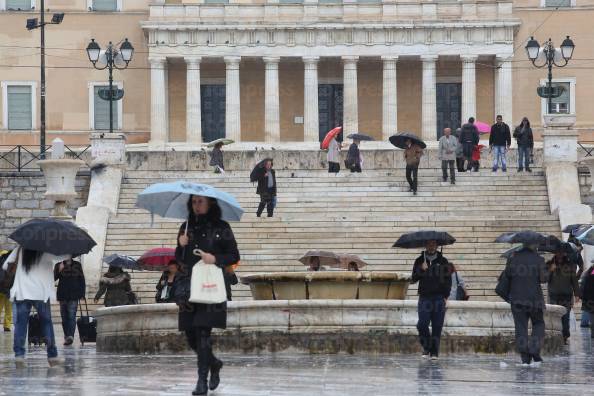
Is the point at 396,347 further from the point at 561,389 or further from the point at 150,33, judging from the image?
the point at 150,33

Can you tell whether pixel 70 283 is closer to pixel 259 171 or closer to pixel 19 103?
pixel 259 171

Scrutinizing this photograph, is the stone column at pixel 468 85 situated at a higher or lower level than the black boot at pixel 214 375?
higher

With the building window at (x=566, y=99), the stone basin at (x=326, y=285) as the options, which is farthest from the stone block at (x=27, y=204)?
the building window at (x=566, y=99)

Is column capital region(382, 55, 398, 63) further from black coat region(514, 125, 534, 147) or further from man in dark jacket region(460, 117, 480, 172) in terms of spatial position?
black coat region(514, 125, 534, 147)

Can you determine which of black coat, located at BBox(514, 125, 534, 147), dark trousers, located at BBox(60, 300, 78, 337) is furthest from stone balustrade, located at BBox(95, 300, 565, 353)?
black coat, located at BBox(514, 125, 534, 147)

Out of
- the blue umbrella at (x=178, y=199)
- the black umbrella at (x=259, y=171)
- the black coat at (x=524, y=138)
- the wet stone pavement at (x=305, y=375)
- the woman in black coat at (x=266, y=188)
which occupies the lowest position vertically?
the wet stone pavement at (x=305, y=375)

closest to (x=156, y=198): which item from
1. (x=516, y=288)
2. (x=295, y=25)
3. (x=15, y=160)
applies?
(x=516, y=288)

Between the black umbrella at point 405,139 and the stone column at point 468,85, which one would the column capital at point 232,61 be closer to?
the stone column at point 468,85

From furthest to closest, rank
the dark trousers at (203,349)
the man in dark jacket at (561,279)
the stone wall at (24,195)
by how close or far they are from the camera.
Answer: the stone wall at (24,195)
the man in dark jacket at (561,279)
the dark trousers at (203,349)

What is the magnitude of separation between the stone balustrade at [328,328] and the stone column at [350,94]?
3848 cm

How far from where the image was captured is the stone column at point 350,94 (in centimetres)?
6172

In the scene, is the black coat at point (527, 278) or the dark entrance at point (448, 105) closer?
the black coat at point (527, 278)

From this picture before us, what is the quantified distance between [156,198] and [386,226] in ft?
63.4

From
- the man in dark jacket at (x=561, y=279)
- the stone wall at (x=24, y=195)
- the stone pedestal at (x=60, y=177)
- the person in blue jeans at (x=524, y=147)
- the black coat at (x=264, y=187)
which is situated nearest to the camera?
the man in dark jacket at (x=561, y=279)
